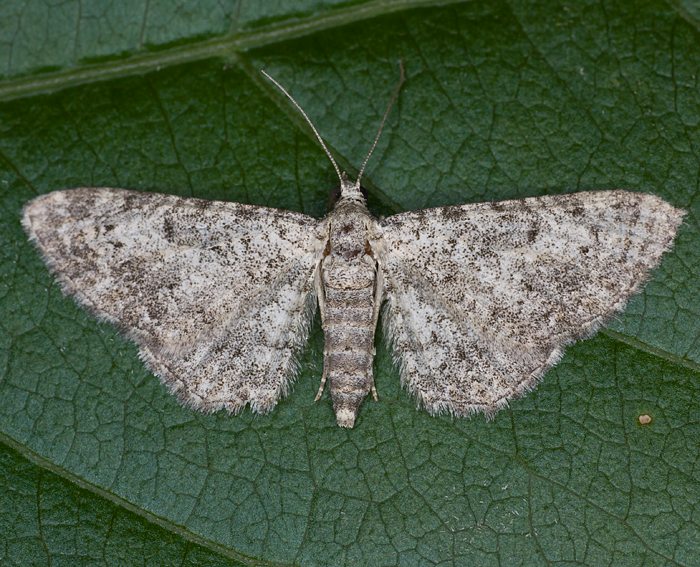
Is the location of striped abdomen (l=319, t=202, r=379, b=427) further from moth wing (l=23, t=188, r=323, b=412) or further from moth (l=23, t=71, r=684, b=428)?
moth wing (l=23, t=188, r=323, b=412)

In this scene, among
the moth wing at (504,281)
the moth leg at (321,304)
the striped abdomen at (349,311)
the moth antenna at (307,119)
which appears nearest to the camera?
the moth wing at (504,281)

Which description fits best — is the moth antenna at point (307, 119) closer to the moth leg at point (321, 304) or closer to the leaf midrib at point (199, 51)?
the leaf midrib at point (199, 51)

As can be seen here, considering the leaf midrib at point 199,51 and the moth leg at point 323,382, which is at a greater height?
the leaf midrib at point 199,51


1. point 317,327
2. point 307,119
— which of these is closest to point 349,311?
point 317,327

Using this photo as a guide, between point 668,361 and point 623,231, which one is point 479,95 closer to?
point 623,231

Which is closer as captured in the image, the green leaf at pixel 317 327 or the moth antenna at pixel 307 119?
the green leaf at pixel 317 327

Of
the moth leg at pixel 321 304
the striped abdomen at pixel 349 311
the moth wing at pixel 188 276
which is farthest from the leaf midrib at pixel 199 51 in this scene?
the moth leg at pixel 321 304

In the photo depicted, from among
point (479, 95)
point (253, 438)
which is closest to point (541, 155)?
point (479, 95)
